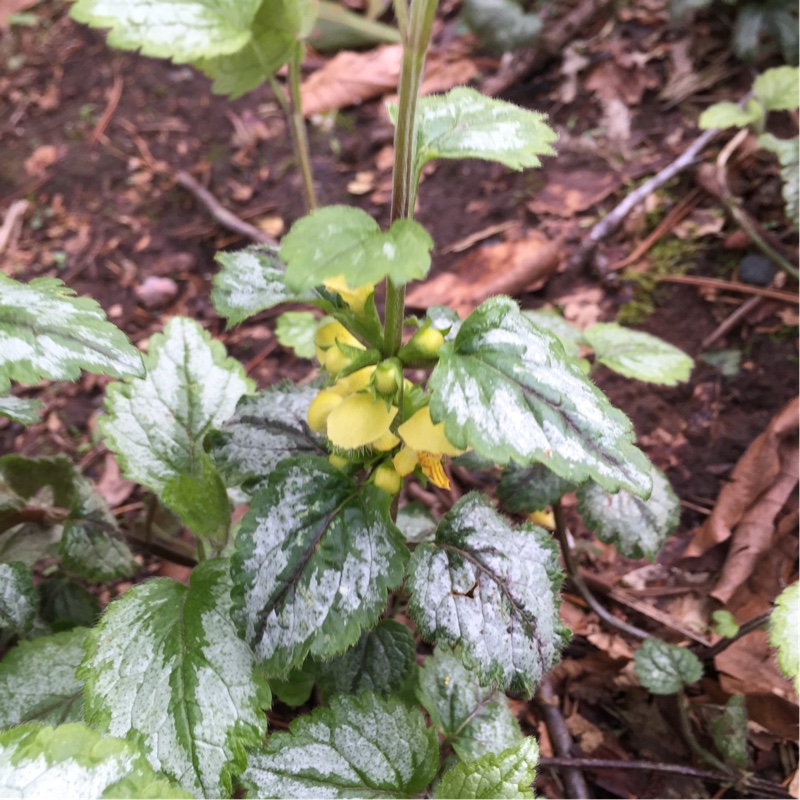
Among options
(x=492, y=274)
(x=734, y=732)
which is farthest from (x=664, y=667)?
(x=492, y=274)

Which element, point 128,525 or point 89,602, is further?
point 128,525

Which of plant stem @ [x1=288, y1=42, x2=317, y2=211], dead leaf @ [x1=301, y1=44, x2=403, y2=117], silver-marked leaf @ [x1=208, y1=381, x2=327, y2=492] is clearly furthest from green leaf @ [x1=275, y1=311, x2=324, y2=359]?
dead leaf @ [x1=301, y1=44, x2=403, y2=117]

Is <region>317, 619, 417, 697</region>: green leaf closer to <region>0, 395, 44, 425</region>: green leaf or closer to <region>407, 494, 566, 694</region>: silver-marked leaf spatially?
<region>407, 494, 566, 694</region>: silver-marked leaf

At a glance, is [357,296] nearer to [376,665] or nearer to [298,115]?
[376,665]

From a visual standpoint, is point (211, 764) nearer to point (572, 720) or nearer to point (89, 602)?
point (89, 602)

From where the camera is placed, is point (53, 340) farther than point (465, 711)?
No

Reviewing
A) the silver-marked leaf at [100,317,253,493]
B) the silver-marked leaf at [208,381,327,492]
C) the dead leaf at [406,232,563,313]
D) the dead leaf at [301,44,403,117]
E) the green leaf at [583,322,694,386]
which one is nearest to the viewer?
the silver-marked leaf at [208,381,327,492]

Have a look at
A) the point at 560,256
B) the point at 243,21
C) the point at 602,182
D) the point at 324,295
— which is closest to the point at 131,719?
the point at 324,295
